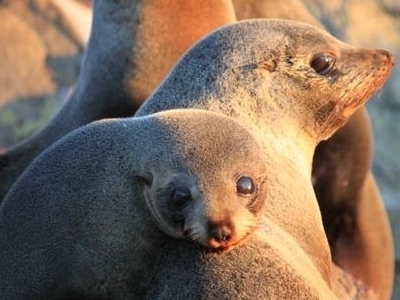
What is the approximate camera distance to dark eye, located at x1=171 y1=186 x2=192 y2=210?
3717 mm

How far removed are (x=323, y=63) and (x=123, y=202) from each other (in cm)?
131

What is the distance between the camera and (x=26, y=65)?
1167cm

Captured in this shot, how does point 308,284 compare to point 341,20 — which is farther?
point 341,20


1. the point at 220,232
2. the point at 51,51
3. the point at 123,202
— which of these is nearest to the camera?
the point at 220,232

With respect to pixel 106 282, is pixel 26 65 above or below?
below

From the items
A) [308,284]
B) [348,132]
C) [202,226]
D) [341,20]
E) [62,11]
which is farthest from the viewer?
[62,11]

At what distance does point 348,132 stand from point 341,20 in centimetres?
474

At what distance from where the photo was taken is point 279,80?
16.0 feet

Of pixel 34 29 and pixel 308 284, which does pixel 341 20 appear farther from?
pixel 308 284

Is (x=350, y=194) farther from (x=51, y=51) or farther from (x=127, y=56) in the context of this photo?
(x=51, y=51)

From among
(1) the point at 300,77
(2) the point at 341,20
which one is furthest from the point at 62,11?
(1) the point at 300,77

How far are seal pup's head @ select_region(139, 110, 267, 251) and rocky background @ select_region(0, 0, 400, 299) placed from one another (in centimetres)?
675

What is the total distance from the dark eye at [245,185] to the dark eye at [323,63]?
1.20 meters

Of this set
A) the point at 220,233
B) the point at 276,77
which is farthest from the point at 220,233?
the point at 276,77
